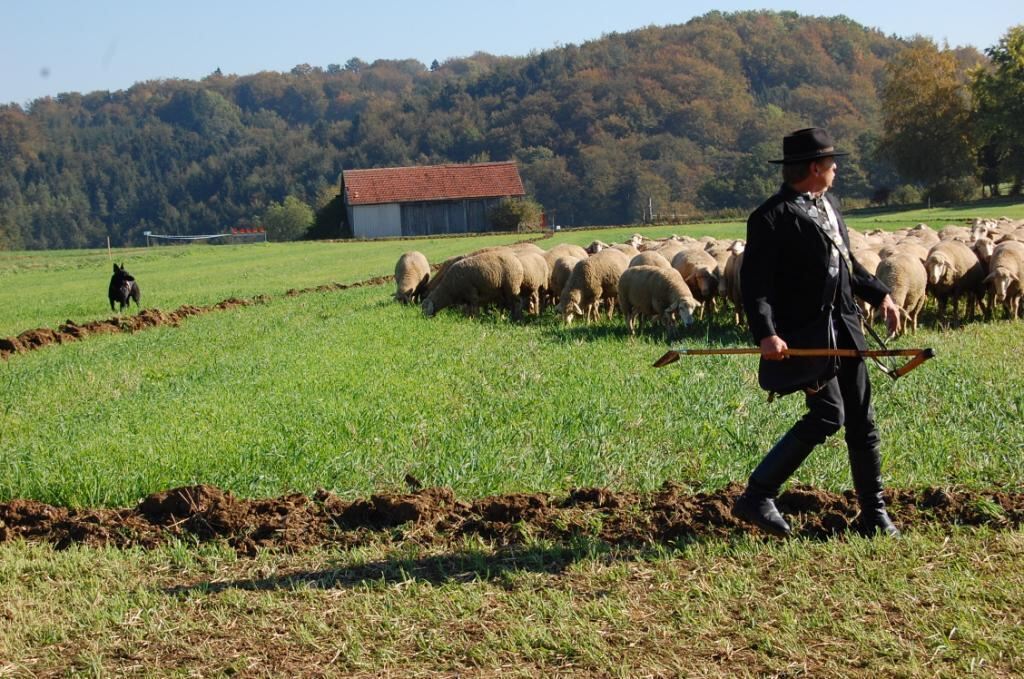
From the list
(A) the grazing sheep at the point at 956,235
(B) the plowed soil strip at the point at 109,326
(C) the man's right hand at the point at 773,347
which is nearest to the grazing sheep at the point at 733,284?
(A) the grazing sheep at the point at 956,235

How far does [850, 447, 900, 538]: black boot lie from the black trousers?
0.04m

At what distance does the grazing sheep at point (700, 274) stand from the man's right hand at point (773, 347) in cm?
1158

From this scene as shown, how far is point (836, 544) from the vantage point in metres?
5.84

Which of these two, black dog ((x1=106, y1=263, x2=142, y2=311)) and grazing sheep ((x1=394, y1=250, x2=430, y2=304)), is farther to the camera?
black dog ((x1=106, y1=263, x2=142, y2=311))

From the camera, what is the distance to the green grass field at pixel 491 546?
4785mm

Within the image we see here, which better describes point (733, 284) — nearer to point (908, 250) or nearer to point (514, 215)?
point (908, 250)

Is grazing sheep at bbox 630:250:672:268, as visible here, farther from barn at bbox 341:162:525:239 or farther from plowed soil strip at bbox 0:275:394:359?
barn at bbox 341:162:525:239

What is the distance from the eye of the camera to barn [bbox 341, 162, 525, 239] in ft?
272

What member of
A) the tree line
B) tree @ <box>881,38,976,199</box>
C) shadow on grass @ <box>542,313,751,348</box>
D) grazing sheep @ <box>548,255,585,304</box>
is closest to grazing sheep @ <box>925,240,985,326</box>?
shadow on grass @ <box>542,313,751,348</box>

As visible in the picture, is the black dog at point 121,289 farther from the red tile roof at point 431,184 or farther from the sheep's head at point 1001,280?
the red tile roof at point 431,184

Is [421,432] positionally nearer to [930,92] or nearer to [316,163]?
[930,92]

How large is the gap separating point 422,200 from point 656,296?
69.2 metres

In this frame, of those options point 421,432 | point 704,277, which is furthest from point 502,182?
point 421,432

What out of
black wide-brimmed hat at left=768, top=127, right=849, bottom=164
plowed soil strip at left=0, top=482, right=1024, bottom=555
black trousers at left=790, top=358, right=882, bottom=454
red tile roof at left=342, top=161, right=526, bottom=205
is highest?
red tile roof at left=342, top=161, right=526, bottom=205
